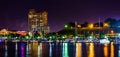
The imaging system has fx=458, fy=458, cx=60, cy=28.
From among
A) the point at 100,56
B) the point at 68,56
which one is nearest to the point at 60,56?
the point at 68,56

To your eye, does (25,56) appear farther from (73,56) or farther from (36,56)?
(73,56)

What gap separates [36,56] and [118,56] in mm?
10854

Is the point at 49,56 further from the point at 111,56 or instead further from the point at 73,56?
the point at 111,56

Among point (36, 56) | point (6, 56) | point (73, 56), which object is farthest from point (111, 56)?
point (6, 56)

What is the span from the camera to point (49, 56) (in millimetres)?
61469

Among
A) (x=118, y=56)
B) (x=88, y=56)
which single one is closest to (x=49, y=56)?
(x=88, y=56)

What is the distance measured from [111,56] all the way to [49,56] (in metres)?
8.27

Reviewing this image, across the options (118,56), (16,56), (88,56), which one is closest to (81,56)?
(88,56)

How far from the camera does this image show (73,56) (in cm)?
6119

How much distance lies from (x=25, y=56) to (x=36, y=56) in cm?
149

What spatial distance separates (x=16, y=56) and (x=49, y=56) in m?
4.41

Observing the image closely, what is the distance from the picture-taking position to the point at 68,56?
60.8 meters

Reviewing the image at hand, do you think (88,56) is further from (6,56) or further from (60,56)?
(6,56)

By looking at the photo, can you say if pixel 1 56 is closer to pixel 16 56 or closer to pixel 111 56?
pixel 16 56
